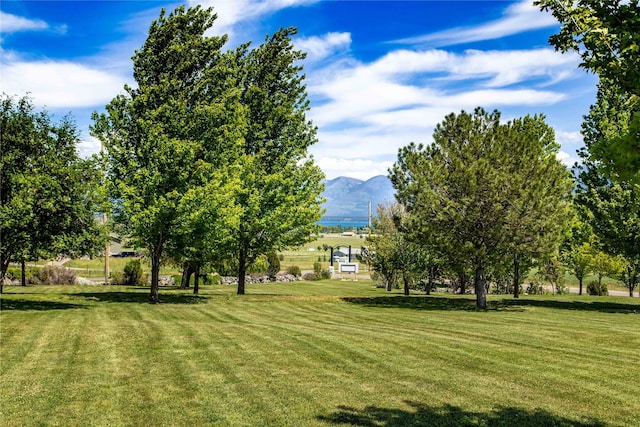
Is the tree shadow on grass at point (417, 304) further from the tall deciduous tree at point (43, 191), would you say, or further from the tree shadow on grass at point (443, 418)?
the tree shadow on grass at point (443, 418)

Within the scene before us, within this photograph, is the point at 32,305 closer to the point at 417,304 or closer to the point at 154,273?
the point at 154,273

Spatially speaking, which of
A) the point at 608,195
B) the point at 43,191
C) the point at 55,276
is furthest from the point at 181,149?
the point at 55,276

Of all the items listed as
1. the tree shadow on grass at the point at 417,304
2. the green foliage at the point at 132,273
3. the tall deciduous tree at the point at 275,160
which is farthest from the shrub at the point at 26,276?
the tree shadow on grass at the point at 417,304

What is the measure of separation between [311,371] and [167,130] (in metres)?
17.1

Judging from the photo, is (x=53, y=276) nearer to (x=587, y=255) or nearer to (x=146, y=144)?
(x=146, y=144)

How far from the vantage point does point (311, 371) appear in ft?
36.7

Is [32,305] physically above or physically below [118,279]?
above

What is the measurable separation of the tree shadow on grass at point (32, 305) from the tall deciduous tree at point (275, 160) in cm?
1041

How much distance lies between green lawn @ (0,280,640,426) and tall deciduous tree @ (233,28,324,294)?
11.6 meters

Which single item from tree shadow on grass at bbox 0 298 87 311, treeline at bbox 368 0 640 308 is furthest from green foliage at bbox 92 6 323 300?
treeline at bbox 368 0 640 308

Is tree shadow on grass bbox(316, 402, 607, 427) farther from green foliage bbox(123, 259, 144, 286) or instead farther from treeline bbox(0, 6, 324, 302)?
green foliage bbox(123, 259, 144, 286)

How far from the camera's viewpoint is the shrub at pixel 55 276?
4316 cm

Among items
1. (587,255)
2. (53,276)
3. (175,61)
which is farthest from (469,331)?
(53,276)

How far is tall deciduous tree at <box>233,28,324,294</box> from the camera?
102 feet
